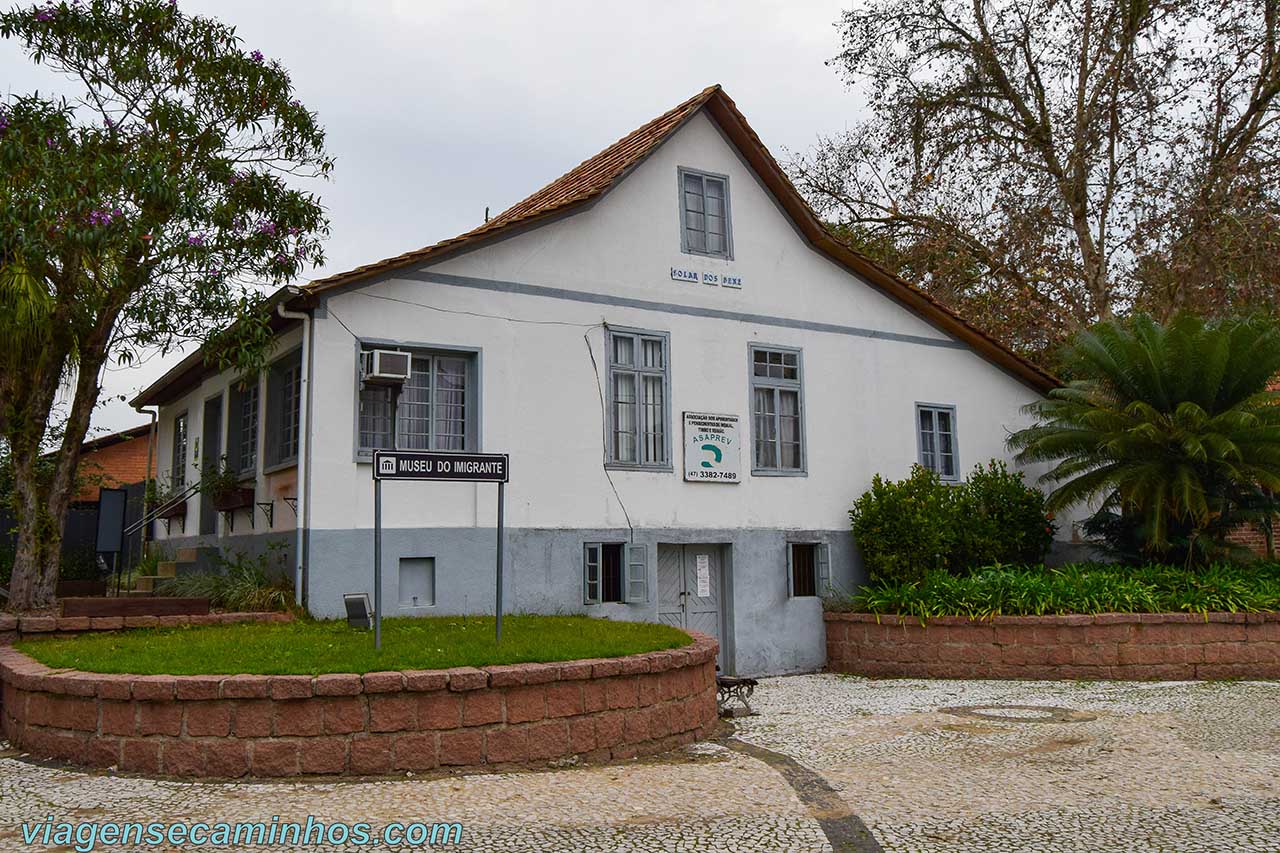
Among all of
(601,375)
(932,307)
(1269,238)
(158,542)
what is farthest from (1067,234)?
(158,542)

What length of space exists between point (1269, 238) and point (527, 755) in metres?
16.2

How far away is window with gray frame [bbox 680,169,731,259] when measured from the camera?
1453 cm

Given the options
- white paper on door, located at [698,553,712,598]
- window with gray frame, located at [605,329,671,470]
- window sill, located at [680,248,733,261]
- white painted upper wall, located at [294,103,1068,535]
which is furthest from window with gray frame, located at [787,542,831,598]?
window sill, located at [680,248,733,261]

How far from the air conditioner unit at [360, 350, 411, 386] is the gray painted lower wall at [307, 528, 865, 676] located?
159cm

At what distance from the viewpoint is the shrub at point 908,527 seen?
14430mm

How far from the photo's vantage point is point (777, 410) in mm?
14867

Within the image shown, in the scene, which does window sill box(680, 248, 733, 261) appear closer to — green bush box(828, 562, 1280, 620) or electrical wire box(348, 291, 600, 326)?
electrical wire box(348, 291, 600, 326)

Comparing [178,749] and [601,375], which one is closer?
[178,749]

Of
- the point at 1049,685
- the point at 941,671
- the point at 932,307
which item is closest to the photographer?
the point at 1049,685

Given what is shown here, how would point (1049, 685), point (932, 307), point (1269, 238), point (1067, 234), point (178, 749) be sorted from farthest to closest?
point (1067, 234) → point (1269, 238) → point (932, 307) → point (1049, 685) → point (178, 749)

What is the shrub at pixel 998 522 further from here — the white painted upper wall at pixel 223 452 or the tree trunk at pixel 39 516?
the tree trunk at pixel 39 516

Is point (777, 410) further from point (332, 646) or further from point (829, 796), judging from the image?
point (829, 796)

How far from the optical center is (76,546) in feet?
62.4

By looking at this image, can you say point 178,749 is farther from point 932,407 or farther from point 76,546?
point 76,546
